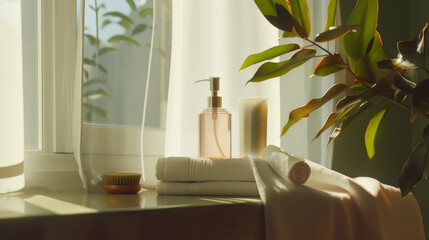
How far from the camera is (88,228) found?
1.80 feet

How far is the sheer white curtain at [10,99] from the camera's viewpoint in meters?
0.78

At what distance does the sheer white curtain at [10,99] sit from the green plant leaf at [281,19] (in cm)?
45

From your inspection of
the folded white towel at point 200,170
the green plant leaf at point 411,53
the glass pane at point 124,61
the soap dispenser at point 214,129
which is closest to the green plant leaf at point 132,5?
the glass pane at point 124,61

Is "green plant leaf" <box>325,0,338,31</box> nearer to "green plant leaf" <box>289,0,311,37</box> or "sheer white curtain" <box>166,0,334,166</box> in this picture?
"green plant leaf" <box>289,0,311,37</box>

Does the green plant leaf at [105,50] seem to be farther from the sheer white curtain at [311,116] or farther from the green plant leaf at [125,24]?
the sheer white curtain at [311,116]

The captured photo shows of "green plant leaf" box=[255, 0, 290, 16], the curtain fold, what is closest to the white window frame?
the curtain fold

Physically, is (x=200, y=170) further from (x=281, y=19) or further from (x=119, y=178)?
(x=281, y=19)

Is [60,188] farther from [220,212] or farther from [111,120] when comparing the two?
[220,212]

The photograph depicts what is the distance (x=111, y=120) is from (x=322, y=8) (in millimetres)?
699

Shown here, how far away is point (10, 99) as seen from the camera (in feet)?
2.60

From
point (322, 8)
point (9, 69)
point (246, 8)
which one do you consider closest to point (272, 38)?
point (246, 8)

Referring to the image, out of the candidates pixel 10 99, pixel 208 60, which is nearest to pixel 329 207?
pixel 208 60

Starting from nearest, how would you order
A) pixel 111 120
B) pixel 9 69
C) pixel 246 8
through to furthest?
1. pixel 9 69
2. pixel 111 120
3. pixel 246 8

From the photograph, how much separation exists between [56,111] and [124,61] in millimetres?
169
